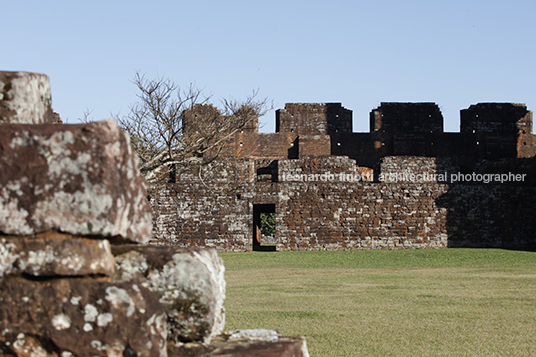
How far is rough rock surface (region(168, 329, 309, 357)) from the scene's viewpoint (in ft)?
7.98

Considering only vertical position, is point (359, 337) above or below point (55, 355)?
below

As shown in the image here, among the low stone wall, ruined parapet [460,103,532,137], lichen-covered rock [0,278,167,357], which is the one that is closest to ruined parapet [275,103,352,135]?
ruined parapet [460,103,532,137]

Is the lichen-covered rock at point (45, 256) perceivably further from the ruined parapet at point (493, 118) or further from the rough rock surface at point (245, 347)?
the ruined parapet at point (493, 118)

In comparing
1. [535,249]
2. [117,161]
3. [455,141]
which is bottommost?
[535,249]

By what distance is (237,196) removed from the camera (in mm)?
19406

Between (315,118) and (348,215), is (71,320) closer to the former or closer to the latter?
(348,215)

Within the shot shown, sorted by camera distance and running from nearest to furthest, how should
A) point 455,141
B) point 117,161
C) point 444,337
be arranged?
1. point 117,161
2. point 444,337
3. point 455,141

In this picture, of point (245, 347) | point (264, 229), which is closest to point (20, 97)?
point (245, 347)

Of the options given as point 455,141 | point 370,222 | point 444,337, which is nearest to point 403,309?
point 444,337

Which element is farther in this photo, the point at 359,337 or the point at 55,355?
the point at 359,337

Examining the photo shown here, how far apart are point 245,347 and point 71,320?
739 mm

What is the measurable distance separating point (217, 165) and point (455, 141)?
14876mm

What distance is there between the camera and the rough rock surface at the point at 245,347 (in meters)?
2.43

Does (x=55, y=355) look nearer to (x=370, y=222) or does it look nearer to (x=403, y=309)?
(x=403, y=309)
